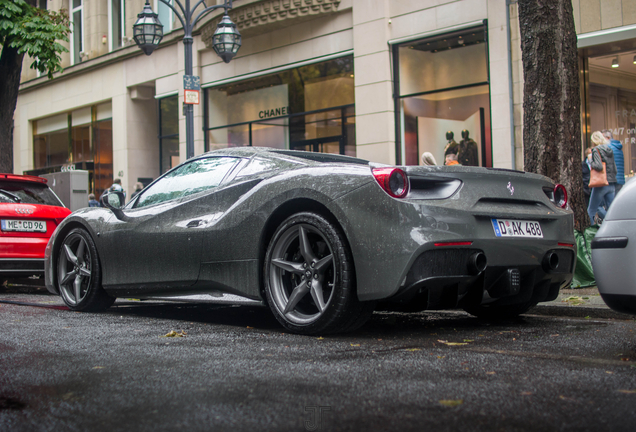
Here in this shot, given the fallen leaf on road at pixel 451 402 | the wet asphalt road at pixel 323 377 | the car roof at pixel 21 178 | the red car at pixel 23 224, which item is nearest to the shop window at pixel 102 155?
the car roof at pixel 21 178

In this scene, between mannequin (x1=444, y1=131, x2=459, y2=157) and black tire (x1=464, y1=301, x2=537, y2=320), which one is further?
mannequin (x1=444, y1=131, x2=459, y2=157)

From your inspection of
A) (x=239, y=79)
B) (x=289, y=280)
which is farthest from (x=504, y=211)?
(x=239, y=79)

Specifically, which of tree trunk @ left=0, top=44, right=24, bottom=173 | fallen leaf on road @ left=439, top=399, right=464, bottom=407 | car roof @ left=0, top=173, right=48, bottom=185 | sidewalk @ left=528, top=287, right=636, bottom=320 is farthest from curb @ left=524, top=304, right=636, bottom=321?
tree trunk @ left=0, top=44, right=24, bottom=173

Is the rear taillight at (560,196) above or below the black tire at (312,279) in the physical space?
above

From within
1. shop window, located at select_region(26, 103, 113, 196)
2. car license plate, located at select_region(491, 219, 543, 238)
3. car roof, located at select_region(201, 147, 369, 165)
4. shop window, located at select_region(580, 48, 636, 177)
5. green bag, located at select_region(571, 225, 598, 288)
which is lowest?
green bag, located at select_region(571, 225, 598, 288)

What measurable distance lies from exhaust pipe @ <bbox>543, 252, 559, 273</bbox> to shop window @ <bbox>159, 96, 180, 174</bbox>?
17.7 metres

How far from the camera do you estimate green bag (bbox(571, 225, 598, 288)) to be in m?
7.47

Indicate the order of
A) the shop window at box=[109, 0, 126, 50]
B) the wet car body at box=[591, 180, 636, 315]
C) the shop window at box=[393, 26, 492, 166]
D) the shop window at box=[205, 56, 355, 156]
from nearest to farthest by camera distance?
the wet car body at box=[591, 180, 636, 315], the shop window at box=[393, 26, 492, 166], the shop window at box=[205, 56, 355, 156], the shop window at box=[109, 0, 126, 50]

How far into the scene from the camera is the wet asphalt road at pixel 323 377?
2578 millimetres

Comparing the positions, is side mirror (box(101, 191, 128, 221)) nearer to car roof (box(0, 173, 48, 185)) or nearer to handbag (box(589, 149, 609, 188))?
car roof (box(0, 173, 48, 185))

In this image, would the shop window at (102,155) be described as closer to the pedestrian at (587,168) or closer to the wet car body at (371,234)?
the pedestrian at (587,168)

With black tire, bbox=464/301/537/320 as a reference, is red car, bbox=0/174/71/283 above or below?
above

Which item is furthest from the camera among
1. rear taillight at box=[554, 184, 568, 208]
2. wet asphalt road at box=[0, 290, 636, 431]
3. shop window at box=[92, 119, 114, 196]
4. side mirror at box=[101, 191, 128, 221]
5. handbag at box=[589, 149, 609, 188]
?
shop window at box=[92, 119, 114, 196]

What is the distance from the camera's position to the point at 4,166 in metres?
14.7
